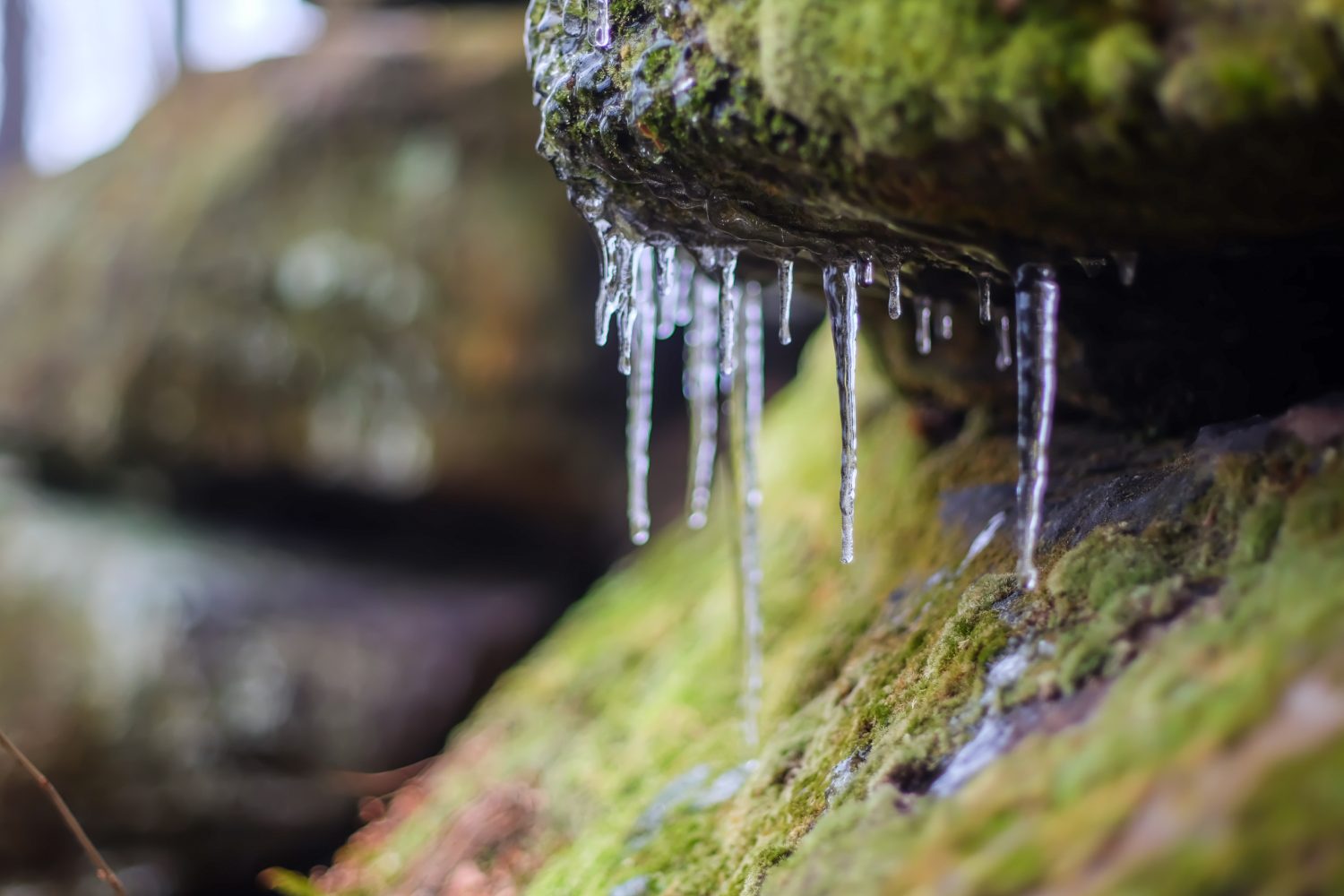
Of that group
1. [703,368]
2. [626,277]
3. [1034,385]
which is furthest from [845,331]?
[703,368]

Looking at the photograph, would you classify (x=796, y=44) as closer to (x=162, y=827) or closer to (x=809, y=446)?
(x=809, y=446)

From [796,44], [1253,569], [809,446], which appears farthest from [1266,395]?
[809,446]

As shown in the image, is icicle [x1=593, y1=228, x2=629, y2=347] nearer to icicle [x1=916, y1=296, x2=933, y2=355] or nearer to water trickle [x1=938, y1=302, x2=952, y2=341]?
icicle [x1=916, y1=296, x2=933, y2=355]

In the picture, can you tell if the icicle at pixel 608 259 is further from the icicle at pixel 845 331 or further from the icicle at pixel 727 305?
the icicle at pixel 845 331

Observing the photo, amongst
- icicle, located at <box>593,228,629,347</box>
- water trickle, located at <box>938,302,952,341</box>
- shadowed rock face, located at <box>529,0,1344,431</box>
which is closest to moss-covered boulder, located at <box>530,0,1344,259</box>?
shadowed rock face, located at <box>529,0,1344,431</box>

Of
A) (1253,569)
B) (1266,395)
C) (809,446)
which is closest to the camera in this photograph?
(1253,569)

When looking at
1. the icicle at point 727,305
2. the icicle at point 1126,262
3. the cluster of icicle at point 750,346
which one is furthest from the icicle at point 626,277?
the icicle at point 1126,262
